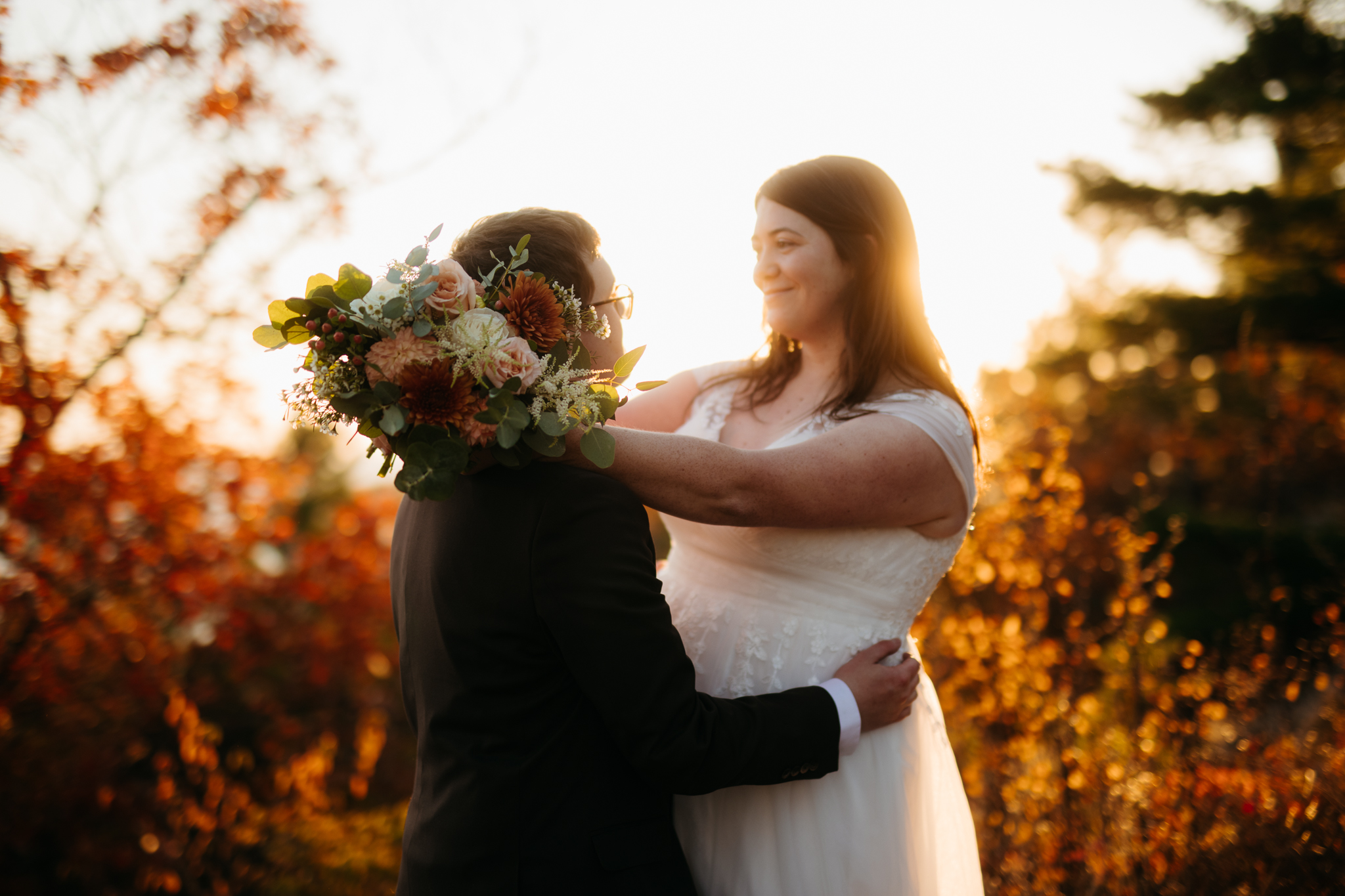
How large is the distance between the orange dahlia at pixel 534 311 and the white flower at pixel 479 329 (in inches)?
2.8

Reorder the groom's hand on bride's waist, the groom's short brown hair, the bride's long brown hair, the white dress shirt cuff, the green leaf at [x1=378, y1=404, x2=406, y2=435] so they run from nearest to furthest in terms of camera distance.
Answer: the green leaf at [x1=378, y1=404, x2=406, y2=435]
the groom's short brown hair
the white dress shirt cuff
the groom's hand on bride's waist
the bride's long brown hair

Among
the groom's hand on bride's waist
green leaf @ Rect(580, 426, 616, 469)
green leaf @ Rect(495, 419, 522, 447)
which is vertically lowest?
the groom's hand on bride's waist

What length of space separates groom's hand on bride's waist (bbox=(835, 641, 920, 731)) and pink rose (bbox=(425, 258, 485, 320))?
1.35 meters

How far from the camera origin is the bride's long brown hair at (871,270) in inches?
104

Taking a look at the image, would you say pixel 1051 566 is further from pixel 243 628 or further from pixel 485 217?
pixel 243 628

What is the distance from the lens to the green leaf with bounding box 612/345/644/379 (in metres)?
1.73

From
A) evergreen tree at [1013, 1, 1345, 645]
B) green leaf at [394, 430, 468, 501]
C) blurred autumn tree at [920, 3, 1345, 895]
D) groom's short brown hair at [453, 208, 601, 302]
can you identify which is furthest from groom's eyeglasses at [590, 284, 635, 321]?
evergreen tree at [1013, 1, 1345, 645]

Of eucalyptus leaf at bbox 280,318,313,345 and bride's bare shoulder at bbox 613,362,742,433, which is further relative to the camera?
bride's bare shoulder at bbox 613,362,742,433

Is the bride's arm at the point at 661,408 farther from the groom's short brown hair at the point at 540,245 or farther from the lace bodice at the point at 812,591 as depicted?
the groom's short brown hair at the point at 540,245

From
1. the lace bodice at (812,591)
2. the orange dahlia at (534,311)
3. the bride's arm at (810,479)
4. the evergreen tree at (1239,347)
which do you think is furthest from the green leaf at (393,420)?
the evergreen tree at (1239,347)

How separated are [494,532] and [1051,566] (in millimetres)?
3636

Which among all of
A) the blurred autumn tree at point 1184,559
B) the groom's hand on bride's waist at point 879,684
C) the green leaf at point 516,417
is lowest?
the blurred autumn tree at point 1184,559

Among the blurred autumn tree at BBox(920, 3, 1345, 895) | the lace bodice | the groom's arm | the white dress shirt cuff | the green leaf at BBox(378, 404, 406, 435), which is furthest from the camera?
the blurred autumn tree at BBox(920, 3, 1345, 895)

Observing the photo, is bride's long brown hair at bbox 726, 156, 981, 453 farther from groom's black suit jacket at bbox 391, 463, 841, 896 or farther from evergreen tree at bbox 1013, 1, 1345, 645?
evergreen tree at bbox 1013, 1, 1345, 645
